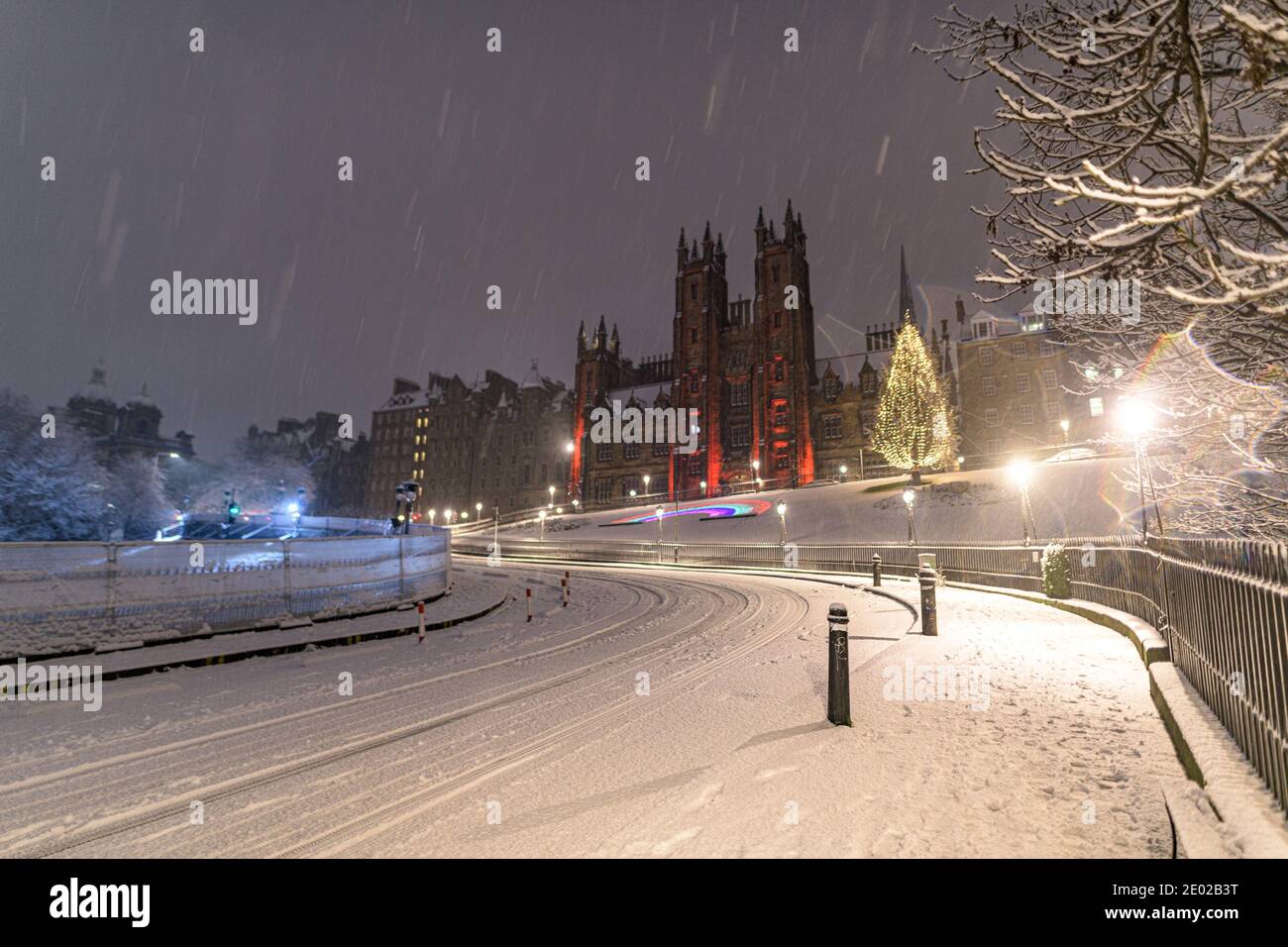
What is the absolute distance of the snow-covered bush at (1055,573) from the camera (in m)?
14.6

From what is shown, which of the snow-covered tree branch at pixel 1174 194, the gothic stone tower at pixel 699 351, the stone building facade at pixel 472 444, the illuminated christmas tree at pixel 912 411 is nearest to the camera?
the snow-covered tree branch at pixel 1174 194

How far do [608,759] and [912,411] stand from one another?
40.0 metres

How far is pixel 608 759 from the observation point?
4.96m

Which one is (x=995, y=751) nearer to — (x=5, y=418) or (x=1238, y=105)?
(x=1238, y=105)

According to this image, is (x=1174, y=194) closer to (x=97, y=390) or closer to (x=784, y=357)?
(x=784, y=357)

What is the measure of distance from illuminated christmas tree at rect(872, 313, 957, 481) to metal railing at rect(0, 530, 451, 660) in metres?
34.9

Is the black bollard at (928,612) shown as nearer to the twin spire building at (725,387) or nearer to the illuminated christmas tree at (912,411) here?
the illuminated christmas tree at (912,411)

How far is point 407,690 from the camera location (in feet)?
25.1

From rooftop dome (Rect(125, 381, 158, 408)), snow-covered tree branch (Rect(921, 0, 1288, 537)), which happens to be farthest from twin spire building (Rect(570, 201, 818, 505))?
rooftop dome (Rect(125, 381, 158, 408))

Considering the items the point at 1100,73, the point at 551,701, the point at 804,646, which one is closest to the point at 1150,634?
the point at 804,646

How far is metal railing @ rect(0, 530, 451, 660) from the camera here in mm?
10188

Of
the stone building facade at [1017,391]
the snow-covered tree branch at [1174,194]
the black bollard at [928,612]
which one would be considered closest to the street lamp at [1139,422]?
the snow-covered tree branch at [1174,194]

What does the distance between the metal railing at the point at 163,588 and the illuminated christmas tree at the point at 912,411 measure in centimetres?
3486

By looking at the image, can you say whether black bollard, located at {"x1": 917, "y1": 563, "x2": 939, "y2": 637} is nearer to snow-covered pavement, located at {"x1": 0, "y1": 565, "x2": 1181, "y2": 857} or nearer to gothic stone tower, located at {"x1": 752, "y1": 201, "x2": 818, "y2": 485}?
snow-covered pavement, located at {"x1": 0, "y1": 565, "x2": 1181, "y2": 857}
